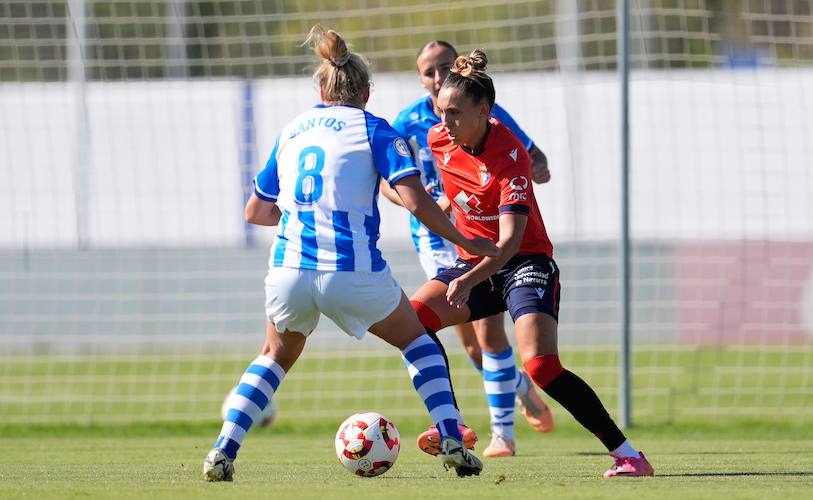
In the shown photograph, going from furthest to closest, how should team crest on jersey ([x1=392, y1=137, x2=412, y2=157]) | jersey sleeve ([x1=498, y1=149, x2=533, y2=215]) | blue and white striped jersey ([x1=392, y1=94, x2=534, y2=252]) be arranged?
blue and white striped jersey ([x1=392, y1=94, x2=534, y2=252]), jersey sleeve ([x1=498, y1=149, x2=533, y2=215]), team crest on jersey ([x1=392, y1=137, x2=412, y2=157])

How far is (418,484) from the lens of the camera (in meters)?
5.40

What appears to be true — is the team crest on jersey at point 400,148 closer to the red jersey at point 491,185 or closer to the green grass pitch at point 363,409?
the red jersey at point 491,185

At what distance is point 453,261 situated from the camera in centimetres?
770

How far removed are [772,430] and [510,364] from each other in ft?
9.02

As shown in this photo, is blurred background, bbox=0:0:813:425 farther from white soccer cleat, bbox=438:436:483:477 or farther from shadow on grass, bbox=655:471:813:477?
white soccer cleat, bbox=438:436:483:477

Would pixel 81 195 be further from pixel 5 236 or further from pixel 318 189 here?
pixel 318 189

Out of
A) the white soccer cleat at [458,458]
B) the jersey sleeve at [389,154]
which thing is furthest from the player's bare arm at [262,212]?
the white soccer cleat at [458,458]

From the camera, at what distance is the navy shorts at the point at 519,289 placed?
588cm

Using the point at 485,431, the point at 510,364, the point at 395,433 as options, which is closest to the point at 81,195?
the point at 485,431

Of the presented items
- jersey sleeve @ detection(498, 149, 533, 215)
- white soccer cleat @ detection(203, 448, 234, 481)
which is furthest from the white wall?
white soccer cleat @ detection(203, 448, 234, 481)

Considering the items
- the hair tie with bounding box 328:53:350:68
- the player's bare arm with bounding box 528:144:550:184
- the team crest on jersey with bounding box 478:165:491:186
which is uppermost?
the hair tie with bounding box 328:53:350:68

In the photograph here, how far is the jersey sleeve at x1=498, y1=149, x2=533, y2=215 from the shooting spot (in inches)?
228

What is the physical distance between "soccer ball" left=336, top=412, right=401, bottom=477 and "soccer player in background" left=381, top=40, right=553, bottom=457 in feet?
4.81

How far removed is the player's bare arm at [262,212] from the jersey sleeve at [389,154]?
65cm
